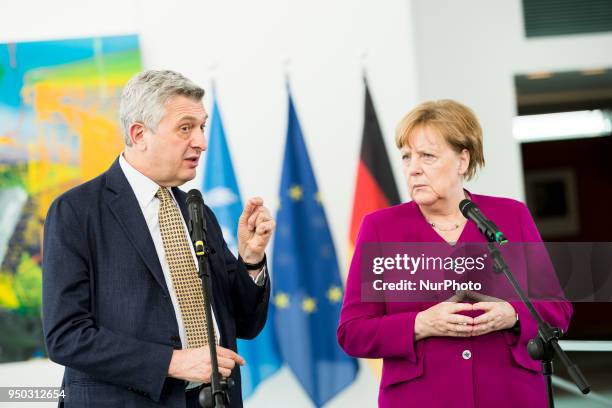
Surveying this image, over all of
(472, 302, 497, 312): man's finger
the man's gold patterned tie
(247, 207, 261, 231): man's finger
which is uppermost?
(247, 207, 261, 231): man's finger

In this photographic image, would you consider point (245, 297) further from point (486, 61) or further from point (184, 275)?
point (486, 61)

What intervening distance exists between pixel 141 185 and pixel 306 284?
6.52 feet

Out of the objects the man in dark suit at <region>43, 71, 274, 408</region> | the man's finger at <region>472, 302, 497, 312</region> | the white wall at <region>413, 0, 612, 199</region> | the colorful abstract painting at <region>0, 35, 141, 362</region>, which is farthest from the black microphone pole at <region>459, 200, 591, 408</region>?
the white wall at <region>413, 0, 612, 199</region>

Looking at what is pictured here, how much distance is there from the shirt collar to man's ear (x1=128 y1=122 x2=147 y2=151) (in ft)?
0.26

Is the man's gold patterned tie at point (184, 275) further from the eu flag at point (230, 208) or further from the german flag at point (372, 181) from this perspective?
the german flag at point (372, 181)

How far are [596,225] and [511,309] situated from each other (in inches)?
294

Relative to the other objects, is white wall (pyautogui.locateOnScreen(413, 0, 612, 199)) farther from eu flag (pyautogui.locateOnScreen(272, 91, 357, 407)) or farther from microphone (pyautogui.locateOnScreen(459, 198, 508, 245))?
microphone (pyautogui.locateOnScreen(459, 198, 508, 245))

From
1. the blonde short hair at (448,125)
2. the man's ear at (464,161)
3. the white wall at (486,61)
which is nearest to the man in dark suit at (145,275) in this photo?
the blonde short hair at (448,125)

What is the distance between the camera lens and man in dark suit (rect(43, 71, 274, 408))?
1925mm

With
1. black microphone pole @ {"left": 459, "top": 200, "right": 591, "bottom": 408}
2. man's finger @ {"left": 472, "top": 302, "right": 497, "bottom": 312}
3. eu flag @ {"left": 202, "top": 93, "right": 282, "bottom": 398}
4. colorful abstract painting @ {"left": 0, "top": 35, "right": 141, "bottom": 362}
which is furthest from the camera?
eu flag @ {"left": 202, "top": 93, "right": 282, "bottom": 398}

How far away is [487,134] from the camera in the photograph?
4781 mm

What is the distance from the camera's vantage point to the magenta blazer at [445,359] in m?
2.19

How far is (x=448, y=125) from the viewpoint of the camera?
233cm

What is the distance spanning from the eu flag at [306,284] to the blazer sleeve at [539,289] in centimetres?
181
